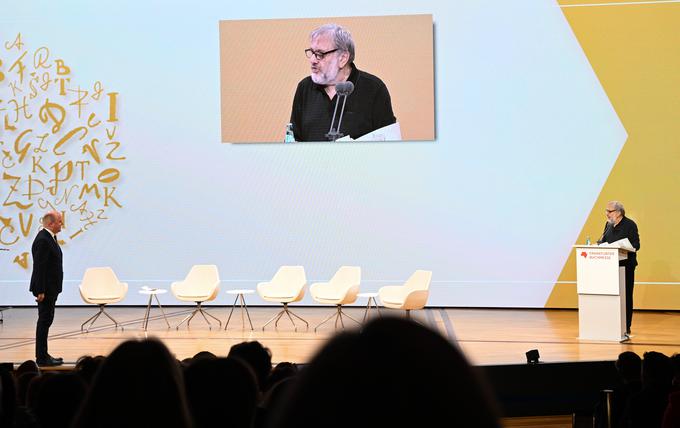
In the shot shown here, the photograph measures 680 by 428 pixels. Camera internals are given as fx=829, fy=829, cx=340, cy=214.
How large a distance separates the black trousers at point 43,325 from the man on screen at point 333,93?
536cm

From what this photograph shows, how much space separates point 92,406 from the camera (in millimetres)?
1406

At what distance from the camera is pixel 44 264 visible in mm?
8047

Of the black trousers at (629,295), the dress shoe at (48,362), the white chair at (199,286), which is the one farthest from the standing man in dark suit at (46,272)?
the black trousers at (629,295)

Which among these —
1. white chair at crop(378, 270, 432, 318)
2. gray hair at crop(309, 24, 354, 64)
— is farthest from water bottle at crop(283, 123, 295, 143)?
white chair at crop(378, 270, 432, 318)

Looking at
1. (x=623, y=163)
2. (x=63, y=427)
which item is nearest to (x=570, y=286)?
(x=623, y=163)

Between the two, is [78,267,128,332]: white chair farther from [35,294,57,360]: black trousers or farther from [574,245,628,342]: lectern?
[574,245,628,342]: lectern

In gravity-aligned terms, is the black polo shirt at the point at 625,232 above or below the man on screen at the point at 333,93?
below

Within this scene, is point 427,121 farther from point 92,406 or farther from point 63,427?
point 92,406

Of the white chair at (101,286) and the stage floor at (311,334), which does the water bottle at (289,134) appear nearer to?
the stage floor at (311,334)

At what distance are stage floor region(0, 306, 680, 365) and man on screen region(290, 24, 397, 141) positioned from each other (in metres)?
2.76

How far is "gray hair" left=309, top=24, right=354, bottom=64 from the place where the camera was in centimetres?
1230

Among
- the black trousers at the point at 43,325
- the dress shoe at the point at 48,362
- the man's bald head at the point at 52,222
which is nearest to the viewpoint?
the dress shoe at the point at 48,362

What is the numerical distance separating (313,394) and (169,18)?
12.7 meters

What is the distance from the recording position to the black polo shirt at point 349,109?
1221 centimetres
